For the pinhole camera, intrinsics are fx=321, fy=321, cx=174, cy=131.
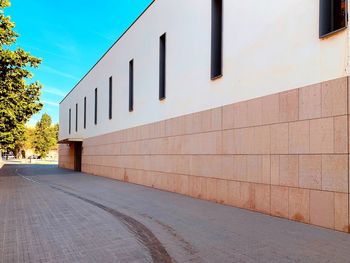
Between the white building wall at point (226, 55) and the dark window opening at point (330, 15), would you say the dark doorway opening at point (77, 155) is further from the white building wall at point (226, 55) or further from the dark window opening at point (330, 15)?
the dark window opening at point (330, 15)

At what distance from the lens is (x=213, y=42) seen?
11.5m

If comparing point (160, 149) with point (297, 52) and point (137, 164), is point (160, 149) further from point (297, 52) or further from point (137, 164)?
point (297, 52)

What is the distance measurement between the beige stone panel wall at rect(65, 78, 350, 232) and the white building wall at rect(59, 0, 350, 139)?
0.46 m

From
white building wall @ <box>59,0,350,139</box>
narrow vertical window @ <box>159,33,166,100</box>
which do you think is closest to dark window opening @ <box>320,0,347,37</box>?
white building wall @ <box>59,0,350,139</box>

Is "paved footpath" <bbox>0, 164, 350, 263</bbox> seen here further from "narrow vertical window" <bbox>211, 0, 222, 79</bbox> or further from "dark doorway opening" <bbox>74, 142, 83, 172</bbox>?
"dark doorway opening" <bbox>74, 142, 83, 172</bbox>

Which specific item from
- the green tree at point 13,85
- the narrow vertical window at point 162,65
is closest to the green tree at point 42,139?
the green tree at point 13,85

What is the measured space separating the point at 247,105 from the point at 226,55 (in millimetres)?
2130

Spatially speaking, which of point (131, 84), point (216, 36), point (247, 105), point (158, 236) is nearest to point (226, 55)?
point (216, 36)

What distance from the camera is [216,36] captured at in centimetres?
1154

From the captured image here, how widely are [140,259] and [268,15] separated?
7.25 m

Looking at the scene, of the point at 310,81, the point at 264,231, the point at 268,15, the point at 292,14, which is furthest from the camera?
the point at 268,15

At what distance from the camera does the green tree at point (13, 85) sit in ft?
56.1

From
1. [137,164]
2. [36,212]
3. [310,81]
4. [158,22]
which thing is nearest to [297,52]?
[310,81]

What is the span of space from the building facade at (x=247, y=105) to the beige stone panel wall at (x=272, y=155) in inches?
1.0
